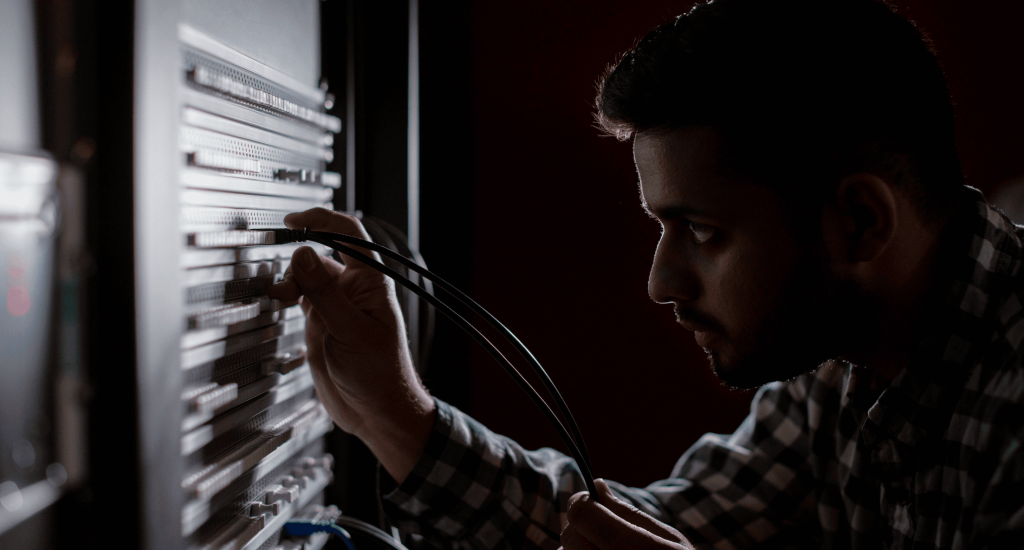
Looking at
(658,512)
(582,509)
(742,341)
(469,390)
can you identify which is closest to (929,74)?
(742,341)

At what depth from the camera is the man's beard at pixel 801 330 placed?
2.50 ft

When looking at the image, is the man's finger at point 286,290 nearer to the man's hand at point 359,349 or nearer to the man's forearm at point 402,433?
the man's hand at point 359,349

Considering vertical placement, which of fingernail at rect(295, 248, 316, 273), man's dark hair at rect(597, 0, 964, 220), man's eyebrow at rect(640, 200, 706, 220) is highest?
man's dark hair at rect(597, 0, 964, 220)

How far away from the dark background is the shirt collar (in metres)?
0.66

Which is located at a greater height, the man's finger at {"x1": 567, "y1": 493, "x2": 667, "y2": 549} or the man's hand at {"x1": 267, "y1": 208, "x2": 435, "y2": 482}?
the man's hand at {"x1": 267, "y1": 208, "x2": 435, "y2": 482}

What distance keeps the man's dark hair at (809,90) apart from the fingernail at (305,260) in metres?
0.45

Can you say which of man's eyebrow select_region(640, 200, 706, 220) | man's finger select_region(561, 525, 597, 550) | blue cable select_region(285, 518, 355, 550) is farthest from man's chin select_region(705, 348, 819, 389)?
blue cable select_region(285, 518, 355, 550)

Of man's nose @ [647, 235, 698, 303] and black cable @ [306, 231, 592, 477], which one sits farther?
man's nose @ [647, 235, 698, 303]

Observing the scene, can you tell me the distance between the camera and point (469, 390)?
1.50 m

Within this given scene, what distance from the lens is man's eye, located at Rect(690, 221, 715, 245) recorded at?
744mm

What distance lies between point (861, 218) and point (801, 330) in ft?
0.53

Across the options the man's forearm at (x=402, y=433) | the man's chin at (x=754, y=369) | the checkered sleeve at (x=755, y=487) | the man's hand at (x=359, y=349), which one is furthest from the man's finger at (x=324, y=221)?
the checkered sleeve at (x=755, y=487)

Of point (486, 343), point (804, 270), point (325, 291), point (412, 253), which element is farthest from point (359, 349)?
point (804, 270)

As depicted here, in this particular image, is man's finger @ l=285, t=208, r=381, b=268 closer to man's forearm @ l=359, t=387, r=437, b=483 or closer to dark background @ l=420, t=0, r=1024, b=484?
man's forearm @ l=359, t=387, r=437, b=483
